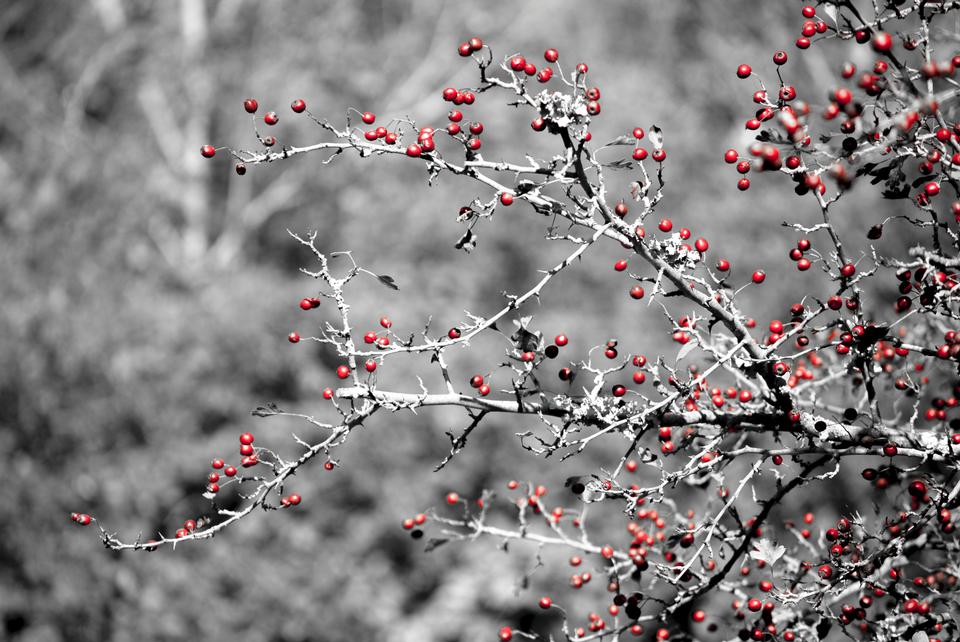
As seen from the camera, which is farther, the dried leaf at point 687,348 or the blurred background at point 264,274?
the blurred background at point 264,274

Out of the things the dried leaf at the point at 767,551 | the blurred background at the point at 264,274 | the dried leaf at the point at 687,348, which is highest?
the blurred background at the point at 264,274

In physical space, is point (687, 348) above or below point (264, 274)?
below

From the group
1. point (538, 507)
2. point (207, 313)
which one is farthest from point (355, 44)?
point (538, 507)

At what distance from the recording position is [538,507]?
2.87 meters

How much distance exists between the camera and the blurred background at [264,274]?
8.57m

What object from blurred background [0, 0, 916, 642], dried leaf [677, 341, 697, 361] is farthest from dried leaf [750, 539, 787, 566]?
blurred background [0, 0, 916, 642]

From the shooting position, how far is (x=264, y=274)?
11422 millimetres

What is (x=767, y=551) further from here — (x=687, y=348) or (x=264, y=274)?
(x=264, y=274)

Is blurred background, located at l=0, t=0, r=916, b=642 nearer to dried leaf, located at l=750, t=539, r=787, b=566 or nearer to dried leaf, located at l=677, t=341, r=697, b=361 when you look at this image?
dried leaf, located at l=750, t=539, r=787, b=566

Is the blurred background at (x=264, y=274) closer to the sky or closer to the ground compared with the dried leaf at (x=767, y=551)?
closer to the sky

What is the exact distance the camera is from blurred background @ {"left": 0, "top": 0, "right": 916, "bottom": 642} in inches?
337

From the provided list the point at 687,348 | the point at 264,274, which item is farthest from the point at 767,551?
the point at 264,274

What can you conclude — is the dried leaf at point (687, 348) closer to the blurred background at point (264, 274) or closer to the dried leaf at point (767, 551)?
the dried leaf at point (767, 551)

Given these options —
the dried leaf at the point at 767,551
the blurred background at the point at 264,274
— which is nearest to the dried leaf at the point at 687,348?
the dried leaf at the point at 767,551
